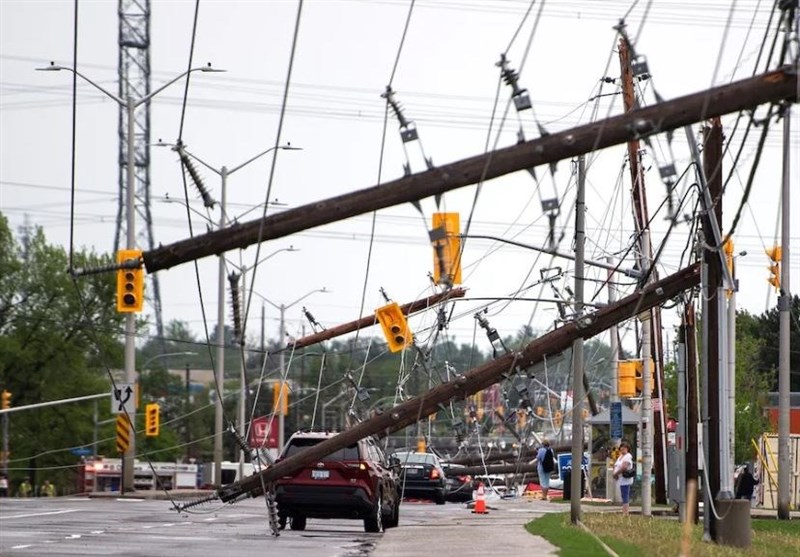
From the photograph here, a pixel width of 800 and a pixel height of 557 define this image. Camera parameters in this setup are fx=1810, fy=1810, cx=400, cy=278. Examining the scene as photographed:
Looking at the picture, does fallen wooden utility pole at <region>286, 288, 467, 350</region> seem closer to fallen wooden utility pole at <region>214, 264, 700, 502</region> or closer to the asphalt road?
the asphalt road

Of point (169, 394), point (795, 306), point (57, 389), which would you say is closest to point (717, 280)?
point (795, 306)

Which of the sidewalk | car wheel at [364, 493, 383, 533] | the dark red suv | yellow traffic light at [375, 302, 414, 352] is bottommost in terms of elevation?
the sidewalk

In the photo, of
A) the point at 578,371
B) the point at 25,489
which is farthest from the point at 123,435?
the point at 25,489

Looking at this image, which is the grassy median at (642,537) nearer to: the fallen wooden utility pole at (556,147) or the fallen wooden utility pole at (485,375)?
the fallen wooden utility pole at (485,375)

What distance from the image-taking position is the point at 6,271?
9656 cm

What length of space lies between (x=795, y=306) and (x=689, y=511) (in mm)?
76482

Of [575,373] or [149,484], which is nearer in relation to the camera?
[575,373]

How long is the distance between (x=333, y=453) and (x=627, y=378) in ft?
51.4

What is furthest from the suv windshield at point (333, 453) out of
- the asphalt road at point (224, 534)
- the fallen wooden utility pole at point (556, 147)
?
the fallen wooden utility pole at point (556, 147)

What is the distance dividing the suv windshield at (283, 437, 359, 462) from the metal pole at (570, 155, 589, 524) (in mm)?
3821

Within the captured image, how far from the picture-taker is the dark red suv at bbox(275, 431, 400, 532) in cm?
3078

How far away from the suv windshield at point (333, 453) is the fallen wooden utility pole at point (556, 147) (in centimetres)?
1039

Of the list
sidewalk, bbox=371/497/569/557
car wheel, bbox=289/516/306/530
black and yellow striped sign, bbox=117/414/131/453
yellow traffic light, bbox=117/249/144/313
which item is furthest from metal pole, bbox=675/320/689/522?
black and yellow striped sign, bbox=117/414/131/453

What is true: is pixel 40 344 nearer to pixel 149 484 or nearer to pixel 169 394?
pixel 149 484
